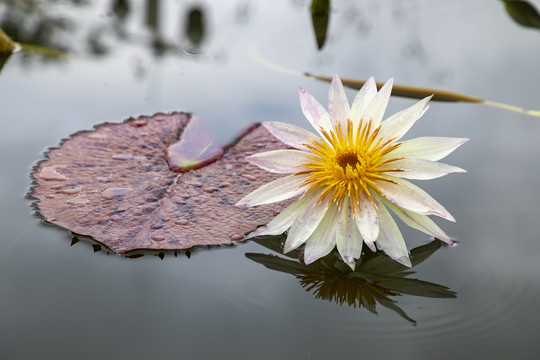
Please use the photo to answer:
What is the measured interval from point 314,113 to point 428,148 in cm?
30

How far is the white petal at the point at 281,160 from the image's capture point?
1349 mm

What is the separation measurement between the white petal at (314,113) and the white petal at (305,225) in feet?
0.69

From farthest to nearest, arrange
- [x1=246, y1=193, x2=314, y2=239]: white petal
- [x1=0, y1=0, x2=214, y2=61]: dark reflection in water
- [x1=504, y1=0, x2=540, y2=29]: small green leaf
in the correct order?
[x1=504, y1=0, x2=540, y2=29]: small green leaf
[x1=0, y1=0, x2=214, y2=61]: dark reflection in water
[x1=246, y1=193, x2=314, y2=239]: white petal

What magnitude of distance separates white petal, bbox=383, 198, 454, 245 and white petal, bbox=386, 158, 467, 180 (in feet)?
0.27

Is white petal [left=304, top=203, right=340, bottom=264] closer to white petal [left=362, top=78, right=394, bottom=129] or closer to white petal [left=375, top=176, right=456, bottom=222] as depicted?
white petal [left=375, top=176, right=456, bottom=222]

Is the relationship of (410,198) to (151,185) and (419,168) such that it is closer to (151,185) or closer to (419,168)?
(419,168)

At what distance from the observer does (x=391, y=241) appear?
49.0 inches

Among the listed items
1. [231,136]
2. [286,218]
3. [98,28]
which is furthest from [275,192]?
[98,28]

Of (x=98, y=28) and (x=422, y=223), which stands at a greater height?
(x=98, y=28)

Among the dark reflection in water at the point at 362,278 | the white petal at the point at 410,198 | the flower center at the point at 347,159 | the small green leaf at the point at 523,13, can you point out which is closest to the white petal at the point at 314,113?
the flower center at the point at 347,159

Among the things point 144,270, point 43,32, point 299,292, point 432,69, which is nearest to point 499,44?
point 432,69

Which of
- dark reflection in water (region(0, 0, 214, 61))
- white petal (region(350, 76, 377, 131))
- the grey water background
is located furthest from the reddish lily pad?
dark reflection in water (region(0, 0, 214, 61))

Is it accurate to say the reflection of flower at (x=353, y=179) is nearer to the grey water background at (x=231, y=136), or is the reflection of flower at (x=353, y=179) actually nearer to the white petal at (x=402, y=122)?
the white petal at (x=402, y=122)

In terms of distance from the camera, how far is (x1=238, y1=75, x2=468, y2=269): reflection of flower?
124 centimetres
